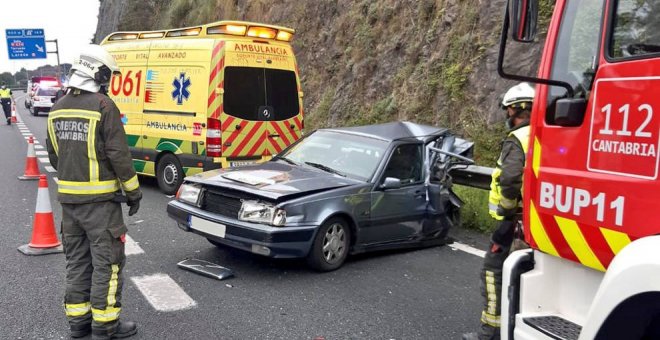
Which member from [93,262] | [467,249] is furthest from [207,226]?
A: [467,249]

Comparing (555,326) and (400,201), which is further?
(400,201)

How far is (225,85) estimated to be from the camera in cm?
858

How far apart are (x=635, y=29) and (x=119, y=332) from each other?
3.50m

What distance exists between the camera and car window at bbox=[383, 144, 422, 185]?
6152 millimetres

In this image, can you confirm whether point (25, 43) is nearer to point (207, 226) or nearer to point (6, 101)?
point (6, 101)

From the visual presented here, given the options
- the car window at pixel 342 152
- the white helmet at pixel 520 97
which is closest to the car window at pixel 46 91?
the car window at pixel 342 152

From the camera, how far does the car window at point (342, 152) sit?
6.09 metres

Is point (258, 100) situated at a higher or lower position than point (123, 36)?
lower

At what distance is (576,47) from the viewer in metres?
2.57

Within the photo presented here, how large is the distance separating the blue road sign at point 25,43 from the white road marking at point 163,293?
39.3m

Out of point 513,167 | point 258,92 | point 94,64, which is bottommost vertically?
point 513,167

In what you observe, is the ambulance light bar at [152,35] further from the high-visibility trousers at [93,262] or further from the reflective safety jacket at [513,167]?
the reflective safety jacket at [513,167]

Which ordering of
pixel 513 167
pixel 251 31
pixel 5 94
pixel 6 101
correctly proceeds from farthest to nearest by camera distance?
pixel 5 94 < pixel 6 101 < pixel 251 31 < pixel 513 167

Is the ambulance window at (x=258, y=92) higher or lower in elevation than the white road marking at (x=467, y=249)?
higher
